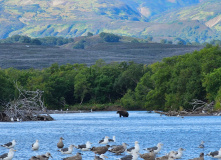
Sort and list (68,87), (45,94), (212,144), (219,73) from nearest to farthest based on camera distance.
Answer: (212,144), (219,73), (45,94), (68,87)

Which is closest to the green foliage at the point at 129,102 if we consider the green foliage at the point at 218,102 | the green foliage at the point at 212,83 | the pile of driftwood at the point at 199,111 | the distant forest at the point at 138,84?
the distant forest at the point at 138,84

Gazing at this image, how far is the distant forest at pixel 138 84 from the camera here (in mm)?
91250

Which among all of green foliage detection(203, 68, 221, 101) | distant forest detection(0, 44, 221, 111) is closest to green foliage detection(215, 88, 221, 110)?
distant forest detection(0, 44, 221, 111)

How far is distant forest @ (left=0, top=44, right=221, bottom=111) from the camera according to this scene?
3593 inches

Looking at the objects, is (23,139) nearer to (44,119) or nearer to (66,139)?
(66,139)

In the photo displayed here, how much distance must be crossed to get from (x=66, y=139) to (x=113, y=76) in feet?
300

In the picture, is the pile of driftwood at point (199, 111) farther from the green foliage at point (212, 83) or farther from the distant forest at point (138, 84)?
the green foliage at point (212, 83)

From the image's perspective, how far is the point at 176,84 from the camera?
94.9 meters

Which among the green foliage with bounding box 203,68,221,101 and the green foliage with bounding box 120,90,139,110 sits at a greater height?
the green foliage with bounding box 203,68,221,101

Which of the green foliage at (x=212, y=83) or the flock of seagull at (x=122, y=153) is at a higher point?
the green foliage at (x=212, y=83)

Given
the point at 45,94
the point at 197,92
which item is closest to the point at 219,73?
the point at 197,92

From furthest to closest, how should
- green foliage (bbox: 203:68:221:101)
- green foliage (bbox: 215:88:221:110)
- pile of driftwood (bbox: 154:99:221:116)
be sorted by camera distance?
green foliage (bbox: 203:68:221:101)
pile of driftwood (bbox: 154:99:221:116)
green foliage (bbox: 215:88:221:110)

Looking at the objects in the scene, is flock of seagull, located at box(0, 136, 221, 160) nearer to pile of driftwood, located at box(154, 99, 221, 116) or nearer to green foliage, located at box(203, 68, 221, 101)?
pile of driftwood, located at box(154, 99, 221, 116)

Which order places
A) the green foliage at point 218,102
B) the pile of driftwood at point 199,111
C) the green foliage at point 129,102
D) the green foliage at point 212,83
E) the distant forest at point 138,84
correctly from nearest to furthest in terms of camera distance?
1. the green foliage at point 218,102
2. the pile of driftwood at point 199,111
3. the green foliage at point 212,83
4. the distant forest at point 138,84
5. the green foliage at point 129,102
